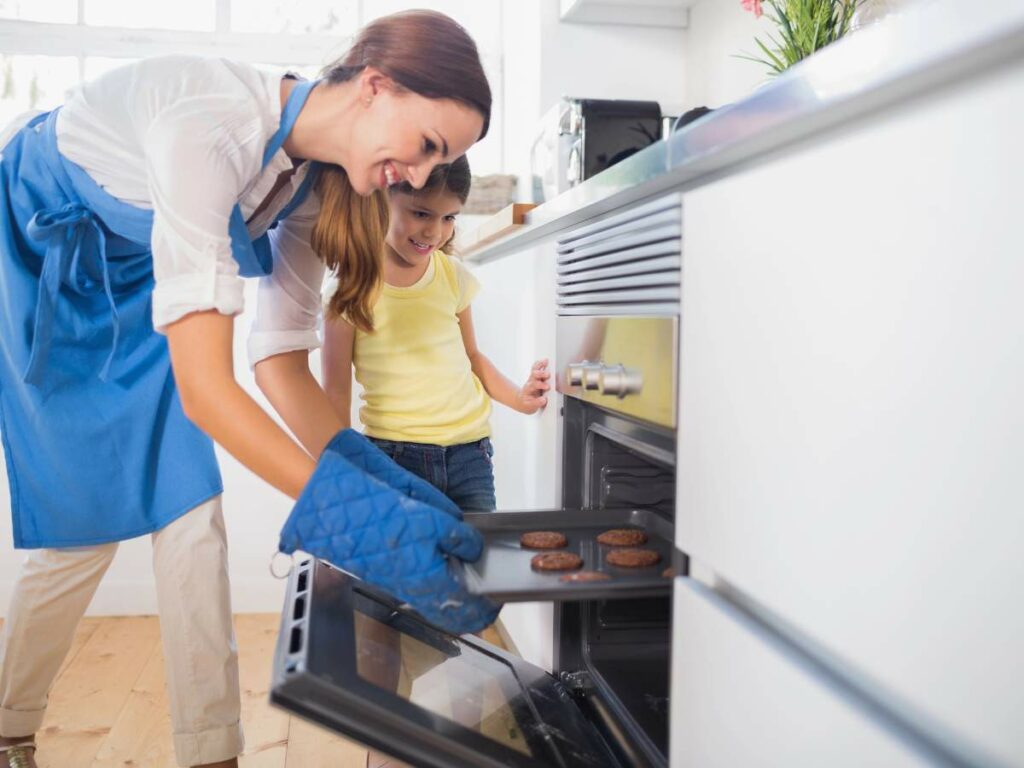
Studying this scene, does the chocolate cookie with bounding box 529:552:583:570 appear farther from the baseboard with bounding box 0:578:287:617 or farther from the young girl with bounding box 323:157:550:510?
the baseboard with bounding box 0:578:287:617

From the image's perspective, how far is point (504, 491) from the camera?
6.84 feet

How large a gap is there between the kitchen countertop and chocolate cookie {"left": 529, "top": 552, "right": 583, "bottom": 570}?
15.3 inches

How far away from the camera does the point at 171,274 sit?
0.99 m

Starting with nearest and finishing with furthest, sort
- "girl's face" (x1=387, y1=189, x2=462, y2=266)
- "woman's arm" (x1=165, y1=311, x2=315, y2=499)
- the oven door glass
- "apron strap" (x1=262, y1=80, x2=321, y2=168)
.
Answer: the oven door glass < "woman's arm" (x1=165, y1=311, x2=315, y2=499) < "apron strap" (x1=262, y1=80, x2=321, y2=168) < "girl's face" (x1=387, y1=189, x2=462, y2=266)

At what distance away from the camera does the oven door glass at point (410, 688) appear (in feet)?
2.41

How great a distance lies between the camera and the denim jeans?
5.82 feet

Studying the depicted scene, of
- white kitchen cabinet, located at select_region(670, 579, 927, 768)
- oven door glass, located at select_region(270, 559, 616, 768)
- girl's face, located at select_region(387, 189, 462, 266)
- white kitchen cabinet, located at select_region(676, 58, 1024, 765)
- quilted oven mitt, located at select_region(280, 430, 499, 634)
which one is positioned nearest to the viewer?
white kitchen cabinet, located at select_region(676, 58, 1024, 765)

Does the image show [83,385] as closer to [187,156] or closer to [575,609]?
[187,156]

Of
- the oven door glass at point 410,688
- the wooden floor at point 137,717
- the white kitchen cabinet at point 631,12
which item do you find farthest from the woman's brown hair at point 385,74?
the white kitchen cabinet at point 631,12

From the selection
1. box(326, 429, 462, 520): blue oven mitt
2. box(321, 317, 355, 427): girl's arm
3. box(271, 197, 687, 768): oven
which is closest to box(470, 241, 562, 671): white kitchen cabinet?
box(271, 197, 687, 768): oven

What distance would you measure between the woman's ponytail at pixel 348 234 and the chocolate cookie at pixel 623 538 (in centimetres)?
59

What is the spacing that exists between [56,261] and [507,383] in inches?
Result: 34.4

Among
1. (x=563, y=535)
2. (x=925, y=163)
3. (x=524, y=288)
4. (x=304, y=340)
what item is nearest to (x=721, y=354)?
(x=925, y=163)

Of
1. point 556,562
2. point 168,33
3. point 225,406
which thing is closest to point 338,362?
point 225,406
